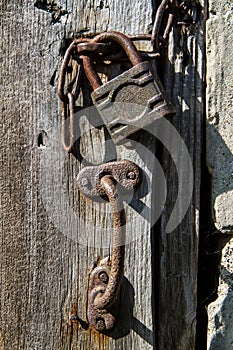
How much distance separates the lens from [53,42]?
128 cm

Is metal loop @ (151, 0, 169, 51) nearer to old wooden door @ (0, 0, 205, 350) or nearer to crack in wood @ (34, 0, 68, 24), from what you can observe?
old wooden door @ (0, 0, 205, 350)

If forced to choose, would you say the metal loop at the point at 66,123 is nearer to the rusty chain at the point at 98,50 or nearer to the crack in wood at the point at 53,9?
the rusty chain at the point at 98,50

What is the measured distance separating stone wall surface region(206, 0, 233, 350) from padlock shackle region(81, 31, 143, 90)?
21cm

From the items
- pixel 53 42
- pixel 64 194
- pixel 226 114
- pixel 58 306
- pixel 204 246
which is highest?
pixel 53 42

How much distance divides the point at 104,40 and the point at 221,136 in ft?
1.07

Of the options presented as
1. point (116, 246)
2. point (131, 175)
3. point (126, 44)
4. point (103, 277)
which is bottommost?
point (103, 277)

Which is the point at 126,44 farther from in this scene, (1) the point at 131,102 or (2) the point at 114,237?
(2) the point at 114,237

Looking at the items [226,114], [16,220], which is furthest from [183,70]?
[16,220]

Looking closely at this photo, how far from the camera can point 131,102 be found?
117cm

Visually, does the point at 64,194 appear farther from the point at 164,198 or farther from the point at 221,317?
→ the point at 221,317

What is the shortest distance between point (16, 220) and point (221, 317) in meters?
0.50

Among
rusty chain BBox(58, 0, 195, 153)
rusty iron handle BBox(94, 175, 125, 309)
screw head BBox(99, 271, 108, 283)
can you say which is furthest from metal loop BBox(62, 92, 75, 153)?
screw head BBox(99, 271, 108, 283)

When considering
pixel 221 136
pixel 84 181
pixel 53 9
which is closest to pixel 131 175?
pixel 84 181

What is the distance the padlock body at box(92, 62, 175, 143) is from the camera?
115 centimetres
